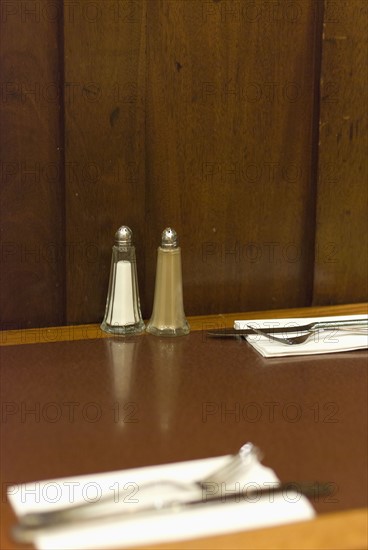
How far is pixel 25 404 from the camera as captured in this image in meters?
1.03

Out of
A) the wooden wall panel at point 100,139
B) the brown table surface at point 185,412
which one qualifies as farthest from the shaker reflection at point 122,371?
the wooden wall panel at point 100,139

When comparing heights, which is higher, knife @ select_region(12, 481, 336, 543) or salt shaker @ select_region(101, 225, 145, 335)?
salt shaker @ select_region(101, 225, 145, 335)

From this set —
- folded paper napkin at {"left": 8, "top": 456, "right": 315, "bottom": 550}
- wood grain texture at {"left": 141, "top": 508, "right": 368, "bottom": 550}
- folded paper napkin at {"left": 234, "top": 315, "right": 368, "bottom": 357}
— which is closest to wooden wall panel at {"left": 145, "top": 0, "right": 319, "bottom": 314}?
folded paper napkin at {"left": 234, "top": 315, "right": 368, "bottom": 357}

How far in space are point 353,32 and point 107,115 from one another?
43 cm

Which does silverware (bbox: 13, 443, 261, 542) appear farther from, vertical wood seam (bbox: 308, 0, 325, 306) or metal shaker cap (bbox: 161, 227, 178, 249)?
vertical wood seam (bbox: 308, 0, 325, 306)

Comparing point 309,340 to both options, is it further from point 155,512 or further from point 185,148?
point 155,512

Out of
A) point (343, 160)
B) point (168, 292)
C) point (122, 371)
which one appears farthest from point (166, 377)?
point (343, 160)

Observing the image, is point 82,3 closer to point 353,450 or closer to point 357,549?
point 353,450

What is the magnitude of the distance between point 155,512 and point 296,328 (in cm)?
55

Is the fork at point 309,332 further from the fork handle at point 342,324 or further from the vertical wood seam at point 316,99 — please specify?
the vertical wood seam at point 316,99

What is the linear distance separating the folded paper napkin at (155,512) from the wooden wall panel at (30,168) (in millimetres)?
499

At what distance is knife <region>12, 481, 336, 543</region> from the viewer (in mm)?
748

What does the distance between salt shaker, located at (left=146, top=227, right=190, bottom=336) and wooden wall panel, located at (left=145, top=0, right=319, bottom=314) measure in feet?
0.25

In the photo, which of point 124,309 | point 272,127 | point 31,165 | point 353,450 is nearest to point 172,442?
point 353,450
